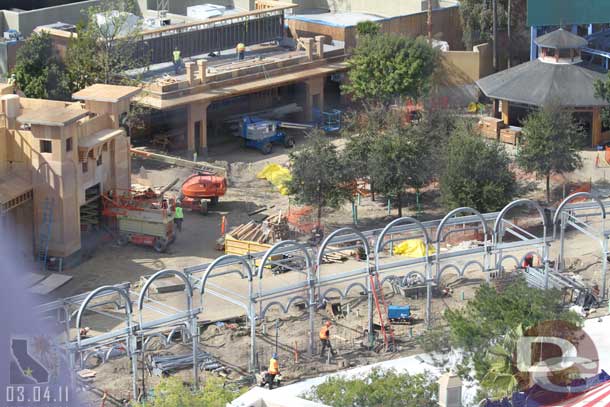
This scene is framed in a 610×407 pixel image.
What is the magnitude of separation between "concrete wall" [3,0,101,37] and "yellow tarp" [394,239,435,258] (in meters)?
28.0

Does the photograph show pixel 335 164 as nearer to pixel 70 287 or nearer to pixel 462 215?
pixel 462 215

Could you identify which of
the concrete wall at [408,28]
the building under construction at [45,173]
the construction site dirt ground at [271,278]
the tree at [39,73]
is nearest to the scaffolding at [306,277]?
the construction site dirt ground at [271,278]

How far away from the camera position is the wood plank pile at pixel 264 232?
52.9 meters

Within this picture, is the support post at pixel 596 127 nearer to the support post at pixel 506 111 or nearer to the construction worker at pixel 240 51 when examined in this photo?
the support post at pixel 506 111

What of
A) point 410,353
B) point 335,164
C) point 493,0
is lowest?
point 410,353

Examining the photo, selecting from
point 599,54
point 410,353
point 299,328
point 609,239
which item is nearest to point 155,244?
point 299,328

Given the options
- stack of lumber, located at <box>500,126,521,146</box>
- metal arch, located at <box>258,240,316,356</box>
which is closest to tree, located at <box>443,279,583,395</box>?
metal arch, located at <box>258,240,316,356</box>

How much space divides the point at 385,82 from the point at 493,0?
31.6 ft

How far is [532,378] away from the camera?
35094 millimetres

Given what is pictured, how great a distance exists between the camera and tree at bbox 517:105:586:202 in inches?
2256

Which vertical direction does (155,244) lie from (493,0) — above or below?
below

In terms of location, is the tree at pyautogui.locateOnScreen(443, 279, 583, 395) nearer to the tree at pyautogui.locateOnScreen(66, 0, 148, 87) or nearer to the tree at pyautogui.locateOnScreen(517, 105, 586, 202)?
the tree at pyautogui.locateOnScreen(517, 105, 586, 202)

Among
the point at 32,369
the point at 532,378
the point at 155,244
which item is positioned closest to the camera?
the point at 532,378

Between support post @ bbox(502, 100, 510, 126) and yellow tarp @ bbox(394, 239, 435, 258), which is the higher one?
support post @ bbox(502, 100, 510, 126)
